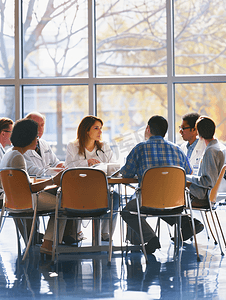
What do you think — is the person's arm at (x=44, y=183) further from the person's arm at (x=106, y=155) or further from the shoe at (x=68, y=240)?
the person's arm at (x=106, y=155)

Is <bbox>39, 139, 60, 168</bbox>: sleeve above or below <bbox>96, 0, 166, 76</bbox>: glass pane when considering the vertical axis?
below

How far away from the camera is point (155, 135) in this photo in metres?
3.42

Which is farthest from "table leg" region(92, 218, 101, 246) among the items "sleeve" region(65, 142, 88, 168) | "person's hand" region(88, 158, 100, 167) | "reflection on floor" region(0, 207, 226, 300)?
"sleeve" region(65, 142, 88, 168)

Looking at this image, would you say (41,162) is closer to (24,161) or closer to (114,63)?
(24,161)

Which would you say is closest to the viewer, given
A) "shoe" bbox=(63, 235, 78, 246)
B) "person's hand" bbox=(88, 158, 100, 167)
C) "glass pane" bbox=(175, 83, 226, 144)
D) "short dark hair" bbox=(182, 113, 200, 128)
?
"shoe" bbox=(63, 235, 78, 246)

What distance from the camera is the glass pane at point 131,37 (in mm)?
6746

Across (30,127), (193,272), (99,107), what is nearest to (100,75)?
(99,107)

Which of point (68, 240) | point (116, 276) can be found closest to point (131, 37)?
point (68, 240)

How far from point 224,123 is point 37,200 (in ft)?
14.7

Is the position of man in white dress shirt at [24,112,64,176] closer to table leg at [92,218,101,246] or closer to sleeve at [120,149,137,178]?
table leg at [92,218,101,246]

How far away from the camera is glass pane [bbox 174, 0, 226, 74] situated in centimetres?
666

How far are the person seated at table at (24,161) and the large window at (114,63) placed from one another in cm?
353

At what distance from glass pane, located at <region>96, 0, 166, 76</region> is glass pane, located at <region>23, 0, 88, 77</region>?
315 millimetres

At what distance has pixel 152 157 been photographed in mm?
3312
